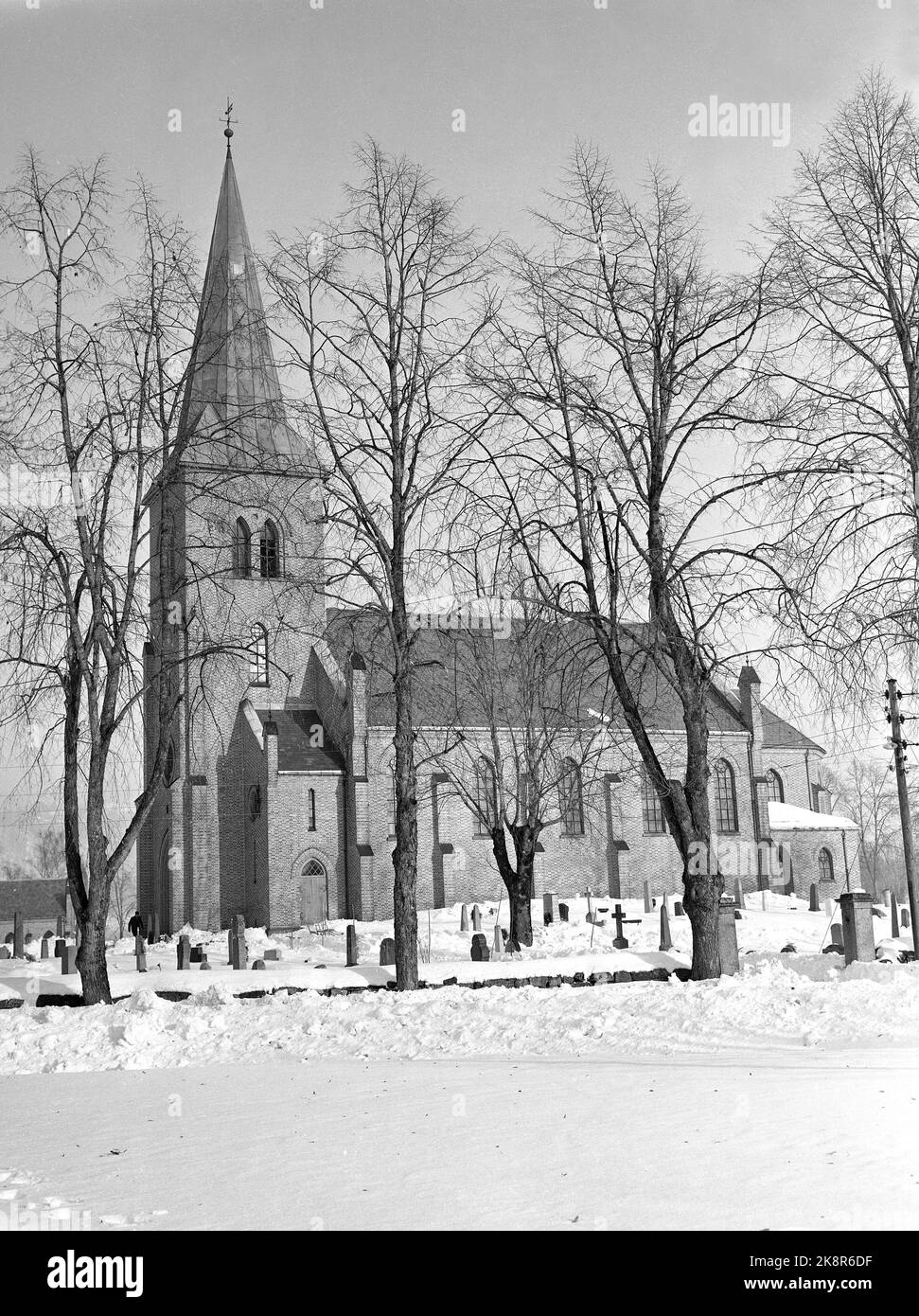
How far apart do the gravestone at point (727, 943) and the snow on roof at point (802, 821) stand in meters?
31.8

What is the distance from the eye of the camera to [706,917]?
16016 mm

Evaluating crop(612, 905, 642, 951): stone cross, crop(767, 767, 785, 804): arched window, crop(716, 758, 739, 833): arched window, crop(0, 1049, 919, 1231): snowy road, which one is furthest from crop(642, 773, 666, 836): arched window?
crop(0, 1049, 919, 1231): snowy road

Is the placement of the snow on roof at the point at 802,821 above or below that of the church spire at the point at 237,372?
below

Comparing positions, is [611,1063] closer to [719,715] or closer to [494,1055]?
[494,1055]

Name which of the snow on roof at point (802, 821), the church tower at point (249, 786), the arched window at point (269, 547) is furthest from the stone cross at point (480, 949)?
the snow on roof at point (802, 821)

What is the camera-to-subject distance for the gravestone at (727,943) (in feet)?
53.3

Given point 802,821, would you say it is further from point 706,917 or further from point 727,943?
point 706,917

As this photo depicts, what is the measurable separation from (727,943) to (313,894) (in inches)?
1023

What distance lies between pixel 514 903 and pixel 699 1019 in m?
16.6

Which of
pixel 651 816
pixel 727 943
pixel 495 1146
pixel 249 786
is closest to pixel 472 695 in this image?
pixel 249 786

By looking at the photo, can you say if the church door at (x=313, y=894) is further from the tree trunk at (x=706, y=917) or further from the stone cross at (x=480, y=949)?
the tree trunk at (x=706, y=917)

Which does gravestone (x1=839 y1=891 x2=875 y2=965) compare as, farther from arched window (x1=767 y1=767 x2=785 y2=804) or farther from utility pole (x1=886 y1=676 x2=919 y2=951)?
arched window (x1=767 y1=767 x2=785 y2=804)

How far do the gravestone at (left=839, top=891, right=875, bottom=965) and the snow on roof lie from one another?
97.9 ft
